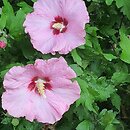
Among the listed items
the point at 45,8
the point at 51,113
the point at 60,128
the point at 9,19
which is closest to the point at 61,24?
the point at 45,8

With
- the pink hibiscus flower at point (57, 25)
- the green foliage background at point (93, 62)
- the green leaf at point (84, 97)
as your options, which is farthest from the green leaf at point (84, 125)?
the pink hibiscus flower at point (57, 25)

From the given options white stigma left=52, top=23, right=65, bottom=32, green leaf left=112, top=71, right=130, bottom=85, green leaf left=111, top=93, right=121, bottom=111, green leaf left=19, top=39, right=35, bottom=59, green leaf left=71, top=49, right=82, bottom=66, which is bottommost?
green leaf left=111, top=93, right=121, bottom=111

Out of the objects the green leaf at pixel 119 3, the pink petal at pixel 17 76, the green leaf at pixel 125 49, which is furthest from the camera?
the green leaf at pixel 119 3

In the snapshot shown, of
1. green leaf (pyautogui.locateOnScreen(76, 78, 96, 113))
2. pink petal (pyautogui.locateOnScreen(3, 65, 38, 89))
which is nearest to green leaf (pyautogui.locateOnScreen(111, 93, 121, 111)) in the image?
green leaf (pyautogui.locateOnScreen(76, 78, 96, 113))

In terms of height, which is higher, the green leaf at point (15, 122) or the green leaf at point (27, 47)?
the green leaf at point (27, 47)

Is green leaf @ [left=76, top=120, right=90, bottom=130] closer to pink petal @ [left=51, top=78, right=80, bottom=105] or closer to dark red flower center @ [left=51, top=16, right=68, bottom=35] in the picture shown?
pink petal @ [left=51, top=78, right=80, bottom=105]

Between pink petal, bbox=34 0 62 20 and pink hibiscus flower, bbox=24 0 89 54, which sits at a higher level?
pink petal, bbox=34 0 62 20

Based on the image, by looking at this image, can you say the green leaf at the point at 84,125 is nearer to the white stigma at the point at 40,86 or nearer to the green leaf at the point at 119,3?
the white stigma at the point at 40,86

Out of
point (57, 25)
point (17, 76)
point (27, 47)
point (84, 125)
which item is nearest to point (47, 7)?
point (57, 25)

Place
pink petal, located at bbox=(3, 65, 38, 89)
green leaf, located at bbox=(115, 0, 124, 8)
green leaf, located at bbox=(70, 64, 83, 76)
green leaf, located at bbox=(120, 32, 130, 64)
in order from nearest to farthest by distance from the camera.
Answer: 1. pink petal, located at bbox=(3, 65, 38, 89)
2. green leaf, located at bbox=(70, 64, 83, 76)
3. green leaf, located at bbox=(120, 32, 130, 64)
4. green leaf, located at bbox=(115, 0, 124, 8)
